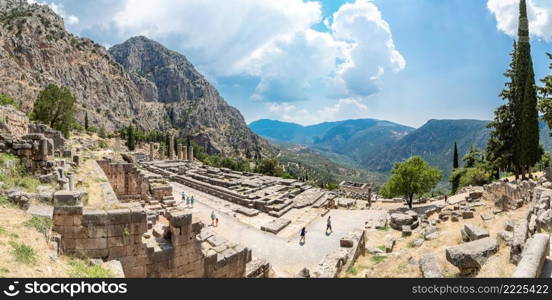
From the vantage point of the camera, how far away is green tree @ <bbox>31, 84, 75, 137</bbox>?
37844 millimetres

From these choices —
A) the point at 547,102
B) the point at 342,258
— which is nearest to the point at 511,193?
the point at 547,102

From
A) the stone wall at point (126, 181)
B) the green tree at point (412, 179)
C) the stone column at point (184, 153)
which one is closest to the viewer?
the stone wall at point (126, 181)

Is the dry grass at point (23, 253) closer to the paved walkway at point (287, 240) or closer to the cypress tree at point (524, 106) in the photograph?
the paved walkway at point (287, 240)

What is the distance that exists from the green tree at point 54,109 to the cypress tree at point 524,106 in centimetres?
5304

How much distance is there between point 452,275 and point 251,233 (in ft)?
42.1

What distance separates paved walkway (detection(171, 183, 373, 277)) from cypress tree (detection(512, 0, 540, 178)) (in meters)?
13.8

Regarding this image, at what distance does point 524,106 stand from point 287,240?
22.4 m

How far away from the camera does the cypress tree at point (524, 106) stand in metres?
22.5

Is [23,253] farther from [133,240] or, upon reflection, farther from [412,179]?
[412,179]

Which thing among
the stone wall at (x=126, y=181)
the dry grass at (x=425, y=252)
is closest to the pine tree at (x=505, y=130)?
the dry grass at (x=425, y=252)

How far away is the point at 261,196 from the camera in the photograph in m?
29.3

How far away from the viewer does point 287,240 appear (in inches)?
692

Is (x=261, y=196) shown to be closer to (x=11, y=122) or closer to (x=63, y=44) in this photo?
(x=11, y=122)

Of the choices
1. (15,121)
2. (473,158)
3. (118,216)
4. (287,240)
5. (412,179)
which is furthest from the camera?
(473,158)
